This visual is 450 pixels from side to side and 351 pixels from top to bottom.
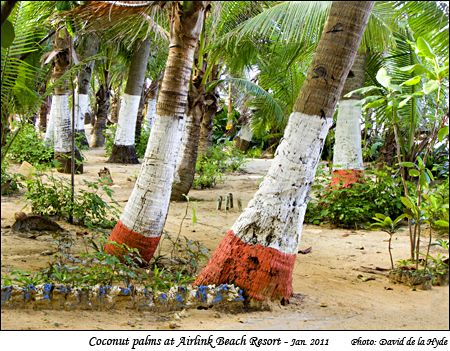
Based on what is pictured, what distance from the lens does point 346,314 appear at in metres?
2.71

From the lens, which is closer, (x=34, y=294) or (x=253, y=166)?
(x=34, y=294)

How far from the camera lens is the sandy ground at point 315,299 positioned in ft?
7.79

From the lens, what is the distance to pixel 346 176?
5738 millimetres

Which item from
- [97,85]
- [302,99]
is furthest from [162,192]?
[97,85]

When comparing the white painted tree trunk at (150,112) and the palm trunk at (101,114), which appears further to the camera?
the palm trunk at (101,114)

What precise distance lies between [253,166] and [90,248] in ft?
15.6

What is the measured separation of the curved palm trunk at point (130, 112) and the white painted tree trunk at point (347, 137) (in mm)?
3410

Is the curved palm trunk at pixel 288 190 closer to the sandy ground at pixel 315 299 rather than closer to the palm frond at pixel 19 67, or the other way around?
the sandy ground at pixel 315 299

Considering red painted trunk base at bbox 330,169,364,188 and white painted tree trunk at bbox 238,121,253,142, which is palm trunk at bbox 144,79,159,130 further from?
red painted trunk base at bbox 330,169,364,188

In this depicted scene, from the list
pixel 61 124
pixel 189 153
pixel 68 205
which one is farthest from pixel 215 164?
pixel 68 205

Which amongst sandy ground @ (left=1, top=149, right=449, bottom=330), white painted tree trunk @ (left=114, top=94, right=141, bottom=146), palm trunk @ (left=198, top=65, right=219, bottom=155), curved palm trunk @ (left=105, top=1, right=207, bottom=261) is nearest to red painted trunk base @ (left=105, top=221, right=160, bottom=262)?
curved palm trunk @ (left=105, top=1, right=207, bottom=261)

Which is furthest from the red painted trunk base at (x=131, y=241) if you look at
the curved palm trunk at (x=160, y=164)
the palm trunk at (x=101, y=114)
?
the palm trunk at (x=101, y=114)

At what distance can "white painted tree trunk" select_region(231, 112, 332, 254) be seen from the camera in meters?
2.80

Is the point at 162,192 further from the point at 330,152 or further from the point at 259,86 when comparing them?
the point at 330,152
